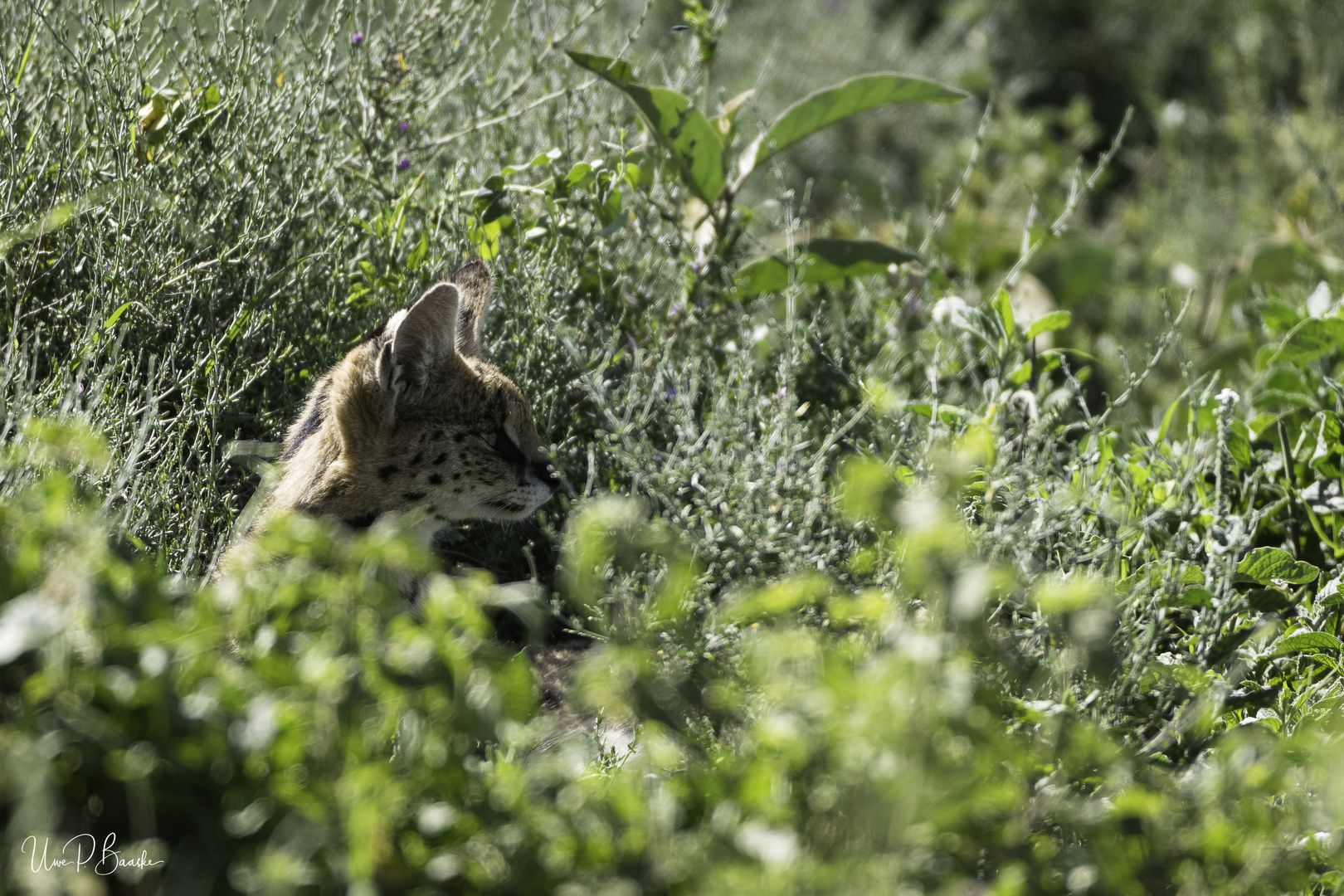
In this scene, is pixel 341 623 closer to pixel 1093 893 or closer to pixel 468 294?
pixel 1093 893

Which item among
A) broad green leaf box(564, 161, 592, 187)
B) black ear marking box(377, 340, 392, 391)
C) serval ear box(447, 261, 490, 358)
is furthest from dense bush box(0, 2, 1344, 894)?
black ear marking box(377, 340, 392, 391)

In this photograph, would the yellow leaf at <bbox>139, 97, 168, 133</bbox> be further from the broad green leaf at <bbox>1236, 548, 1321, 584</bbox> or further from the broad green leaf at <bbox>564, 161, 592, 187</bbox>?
the broad green leaf at <bbox>1236, 548, 1321, 584</bbox>

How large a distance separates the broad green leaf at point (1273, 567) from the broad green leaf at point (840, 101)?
1378mm

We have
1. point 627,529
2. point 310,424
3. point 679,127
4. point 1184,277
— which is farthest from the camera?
point 1184,277

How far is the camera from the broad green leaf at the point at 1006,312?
2.45 meters

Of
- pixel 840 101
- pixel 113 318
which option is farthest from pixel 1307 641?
A: pixel 113 318

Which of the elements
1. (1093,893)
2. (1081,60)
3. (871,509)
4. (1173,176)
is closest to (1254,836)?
(1093,893)

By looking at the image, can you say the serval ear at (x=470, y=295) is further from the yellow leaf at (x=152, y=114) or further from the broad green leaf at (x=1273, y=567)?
the broad green leaf at (x=1273, y=567)

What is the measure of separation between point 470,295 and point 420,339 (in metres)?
0.34

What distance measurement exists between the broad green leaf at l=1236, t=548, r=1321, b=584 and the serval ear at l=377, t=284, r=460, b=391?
1591mm

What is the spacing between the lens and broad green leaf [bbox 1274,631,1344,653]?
1939mm

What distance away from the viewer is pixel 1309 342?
2621mm

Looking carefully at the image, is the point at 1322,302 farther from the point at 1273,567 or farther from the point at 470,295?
the point at 470,295
